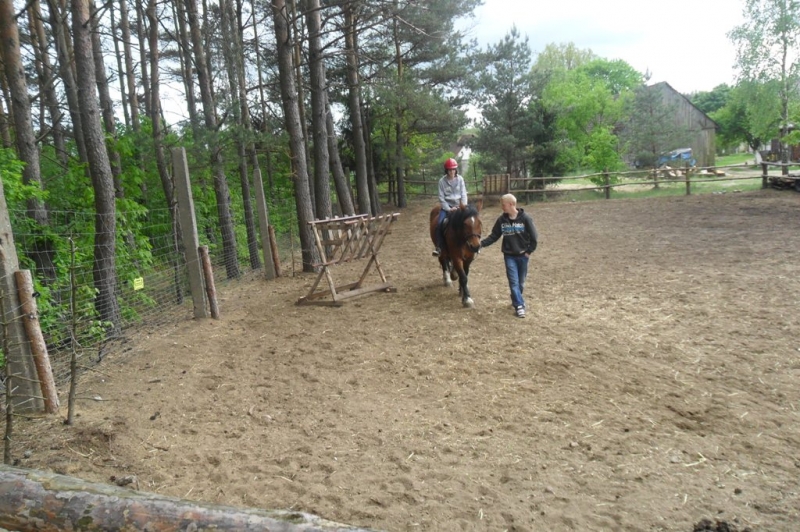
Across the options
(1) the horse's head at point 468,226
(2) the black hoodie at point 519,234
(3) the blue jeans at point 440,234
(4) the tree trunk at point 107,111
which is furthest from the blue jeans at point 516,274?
(4) the tree trunk at point 107,111

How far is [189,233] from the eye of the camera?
22.7 feet

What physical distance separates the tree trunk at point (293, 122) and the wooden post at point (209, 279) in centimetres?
304

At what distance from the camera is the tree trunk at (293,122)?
10047mm

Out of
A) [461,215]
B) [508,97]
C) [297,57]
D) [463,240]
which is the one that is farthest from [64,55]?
[508,97]

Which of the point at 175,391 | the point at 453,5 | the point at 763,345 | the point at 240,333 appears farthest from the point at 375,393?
the point at 453,5

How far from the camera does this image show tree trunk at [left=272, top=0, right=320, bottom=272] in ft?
33.0

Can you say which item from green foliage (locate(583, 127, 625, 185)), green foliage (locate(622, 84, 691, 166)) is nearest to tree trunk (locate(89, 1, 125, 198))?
green foliage (locate(583, 127, 625, 185))

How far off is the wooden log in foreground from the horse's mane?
17.7 feet

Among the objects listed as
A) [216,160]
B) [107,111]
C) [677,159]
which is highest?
[107,111]

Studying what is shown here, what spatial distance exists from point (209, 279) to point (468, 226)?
3.56 m

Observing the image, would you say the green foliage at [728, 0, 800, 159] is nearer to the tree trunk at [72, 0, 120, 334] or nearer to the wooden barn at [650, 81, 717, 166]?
the wooden barn at [650, 81, 717, 166]

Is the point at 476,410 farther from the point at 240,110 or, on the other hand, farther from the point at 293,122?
the point at 240,110

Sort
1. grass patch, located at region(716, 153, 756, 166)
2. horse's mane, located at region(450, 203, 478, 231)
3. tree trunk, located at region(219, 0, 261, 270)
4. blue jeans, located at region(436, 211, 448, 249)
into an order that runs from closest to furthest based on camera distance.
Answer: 1. horse's mane, located at region(450, 203, 478, 231)
2. blue jeans, located at region(436, 211, 448, 249)
3. tree trunk, located at region(219, 0, 261, 270)
4. grass patch, located at region(716, 153, 756, 166)

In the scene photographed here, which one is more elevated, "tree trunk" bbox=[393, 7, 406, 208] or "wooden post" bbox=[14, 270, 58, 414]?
"tree trunk" bbox=[393, 7, 406, 208]
